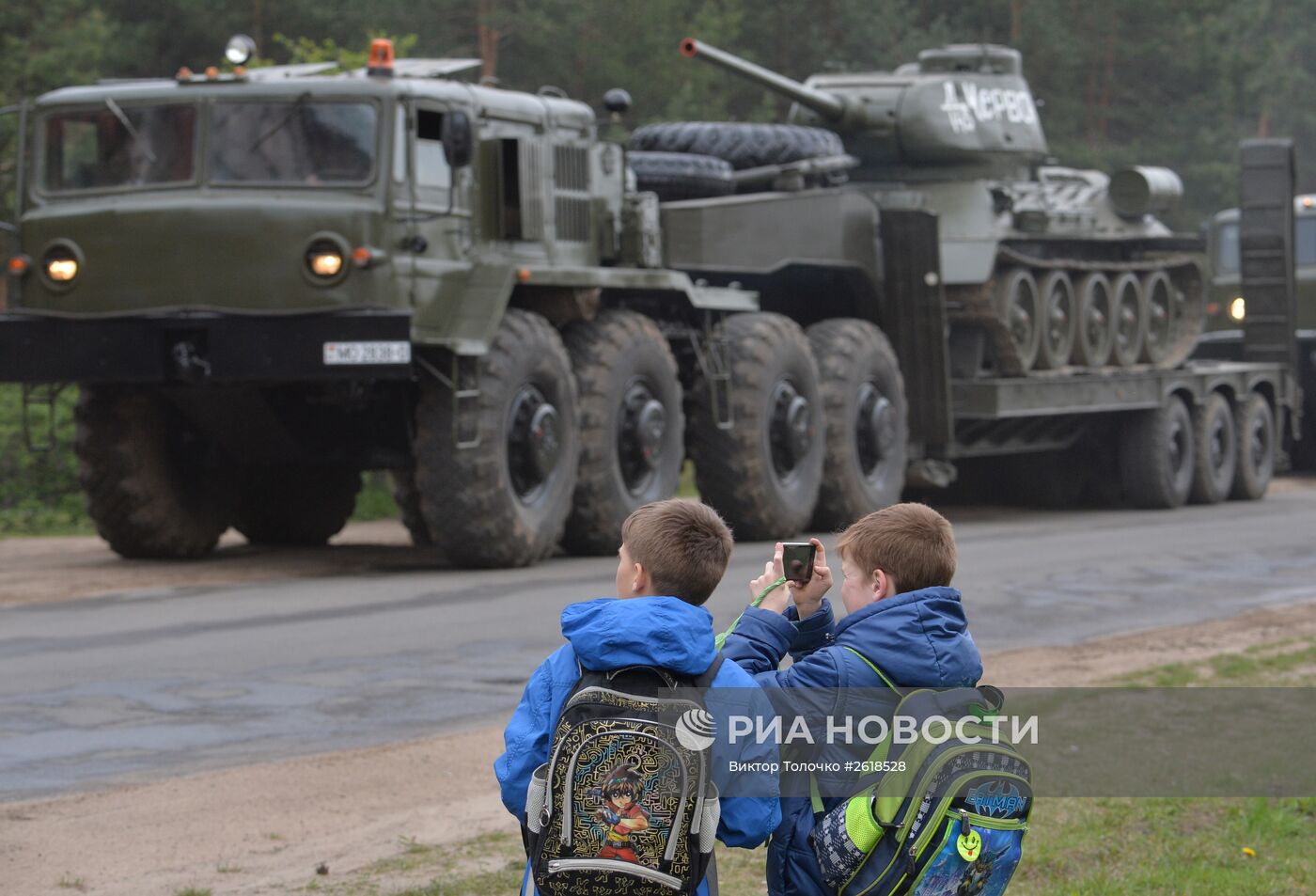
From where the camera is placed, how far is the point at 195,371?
1245cm

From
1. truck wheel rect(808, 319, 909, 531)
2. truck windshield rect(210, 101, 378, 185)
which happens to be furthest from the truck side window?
truck wheel rect(808, 319, 909, 531)

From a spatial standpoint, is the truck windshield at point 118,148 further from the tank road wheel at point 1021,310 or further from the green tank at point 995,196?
the tank road wheel at point 1021,310

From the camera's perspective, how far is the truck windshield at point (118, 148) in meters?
13.0

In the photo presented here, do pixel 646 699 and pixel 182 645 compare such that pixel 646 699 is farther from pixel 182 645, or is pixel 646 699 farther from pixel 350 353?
pixel 350 353

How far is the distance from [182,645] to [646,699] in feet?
20.3

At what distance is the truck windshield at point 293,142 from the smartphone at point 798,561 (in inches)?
361

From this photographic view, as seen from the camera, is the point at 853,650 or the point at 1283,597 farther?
the point at 1283,597

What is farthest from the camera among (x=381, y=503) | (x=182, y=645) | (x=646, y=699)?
(x=381, y=503)

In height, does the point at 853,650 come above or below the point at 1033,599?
above

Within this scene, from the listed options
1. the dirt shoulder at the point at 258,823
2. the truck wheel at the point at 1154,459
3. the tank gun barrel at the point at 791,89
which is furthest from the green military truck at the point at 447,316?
the dirt shoulder at the point at 258,823

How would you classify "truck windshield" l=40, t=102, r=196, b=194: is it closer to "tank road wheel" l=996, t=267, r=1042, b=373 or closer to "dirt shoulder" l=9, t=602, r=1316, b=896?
"dirt shoulder" l=9, t=602, r=1316, b=896

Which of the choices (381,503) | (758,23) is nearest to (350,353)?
(381,503)

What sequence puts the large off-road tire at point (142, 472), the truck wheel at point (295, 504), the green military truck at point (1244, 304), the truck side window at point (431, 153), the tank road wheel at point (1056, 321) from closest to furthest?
1. the truck side window at point (431, 153)
2. the large off-road tire at point (142, 472)
3. the truck wheel at point (295, 504)
4. the tank road wheel at point (1056, 321)
5. the green military truck at point (1244, 304)

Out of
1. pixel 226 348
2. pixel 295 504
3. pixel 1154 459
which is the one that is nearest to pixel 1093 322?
pixel 1154 459
